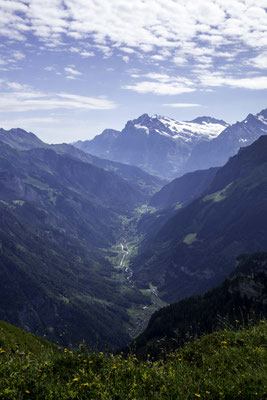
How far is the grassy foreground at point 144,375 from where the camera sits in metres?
9.41

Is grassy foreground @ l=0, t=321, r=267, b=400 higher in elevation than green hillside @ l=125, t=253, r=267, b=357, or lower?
higher

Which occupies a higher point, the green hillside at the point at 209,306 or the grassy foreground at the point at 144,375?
the grassy foreground at the point at 144,375

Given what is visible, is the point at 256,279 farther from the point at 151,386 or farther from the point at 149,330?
the point at 151,386

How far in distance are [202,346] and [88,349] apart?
520cm

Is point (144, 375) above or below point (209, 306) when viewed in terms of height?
above

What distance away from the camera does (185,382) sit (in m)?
9.86

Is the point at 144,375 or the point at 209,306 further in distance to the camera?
the point at 209,306

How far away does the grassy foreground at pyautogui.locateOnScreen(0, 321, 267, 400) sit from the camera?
9414mm

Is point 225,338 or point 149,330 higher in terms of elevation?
point 225,338

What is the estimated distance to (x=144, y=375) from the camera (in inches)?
413

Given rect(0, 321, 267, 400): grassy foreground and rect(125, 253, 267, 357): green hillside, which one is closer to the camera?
rect(0, 321, 267, 400): grassy foreground

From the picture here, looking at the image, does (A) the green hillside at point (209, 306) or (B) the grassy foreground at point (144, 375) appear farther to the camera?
(A) the green hillside at point (209, 306)

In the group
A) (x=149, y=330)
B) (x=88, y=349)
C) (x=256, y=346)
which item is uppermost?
(x=256, y=346)

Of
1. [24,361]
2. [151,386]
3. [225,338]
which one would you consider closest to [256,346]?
[225,338]
